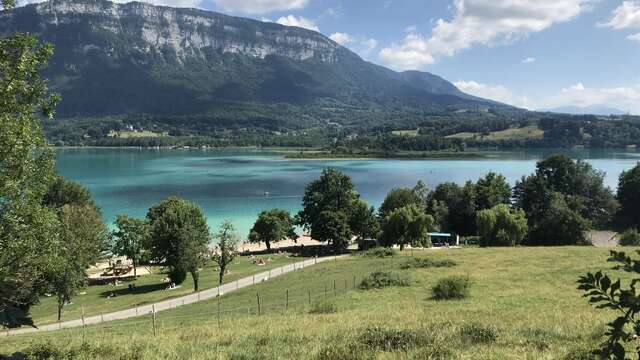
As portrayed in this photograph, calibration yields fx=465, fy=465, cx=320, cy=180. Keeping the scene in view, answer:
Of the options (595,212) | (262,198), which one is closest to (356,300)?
(595,212)

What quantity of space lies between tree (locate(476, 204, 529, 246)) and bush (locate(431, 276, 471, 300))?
128ft

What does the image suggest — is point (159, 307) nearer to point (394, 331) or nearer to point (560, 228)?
point (394, 331)

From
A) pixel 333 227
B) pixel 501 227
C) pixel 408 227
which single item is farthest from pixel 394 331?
pixel 333 227

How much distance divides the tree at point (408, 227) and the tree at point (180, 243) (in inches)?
1122

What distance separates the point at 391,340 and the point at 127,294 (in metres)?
43.6

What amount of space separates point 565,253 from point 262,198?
3474 inches

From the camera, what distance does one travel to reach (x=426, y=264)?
4141cm

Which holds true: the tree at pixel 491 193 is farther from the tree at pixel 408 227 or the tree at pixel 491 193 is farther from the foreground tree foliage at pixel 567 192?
the tree at pixel 408 227

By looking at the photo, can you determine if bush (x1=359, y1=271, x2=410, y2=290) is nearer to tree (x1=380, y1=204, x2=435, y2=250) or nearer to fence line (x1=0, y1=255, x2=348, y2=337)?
fence line (x1=0, y1=255, x2=348, y2=337)

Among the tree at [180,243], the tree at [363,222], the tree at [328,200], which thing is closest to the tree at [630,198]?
the tree at [363,222]

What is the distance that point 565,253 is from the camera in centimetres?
4291

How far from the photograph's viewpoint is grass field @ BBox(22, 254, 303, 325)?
131ft

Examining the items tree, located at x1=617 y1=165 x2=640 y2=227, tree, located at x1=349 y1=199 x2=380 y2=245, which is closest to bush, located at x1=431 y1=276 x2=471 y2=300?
tree, located at x1=349 y1=199 x2=380 y2=245

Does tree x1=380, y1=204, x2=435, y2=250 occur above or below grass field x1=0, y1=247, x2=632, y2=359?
below
